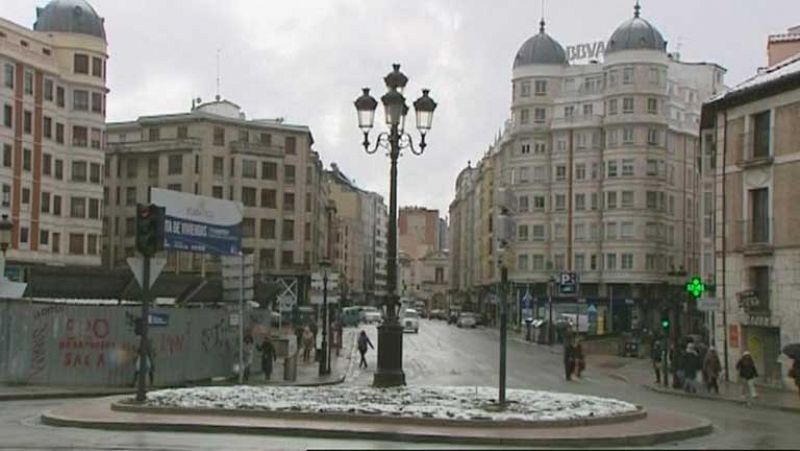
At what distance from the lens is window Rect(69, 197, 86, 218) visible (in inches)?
3049

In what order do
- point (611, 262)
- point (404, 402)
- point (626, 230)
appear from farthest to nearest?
point (611, 262), point (626, 230), point (404, 402)

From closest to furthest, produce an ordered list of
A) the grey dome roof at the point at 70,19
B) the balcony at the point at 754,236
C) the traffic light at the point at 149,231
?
the traffic light at the point at 149,231 → the balcony at the point at 754,236 → the grey dome roof at the point at 70,19

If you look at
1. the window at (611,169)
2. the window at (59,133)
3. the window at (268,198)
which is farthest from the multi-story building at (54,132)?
the window at (611,169)

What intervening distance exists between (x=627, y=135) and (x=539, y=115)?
968cm

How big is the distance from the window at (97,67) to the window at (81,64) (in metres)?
0.56

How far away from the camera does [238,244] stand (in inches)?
1618

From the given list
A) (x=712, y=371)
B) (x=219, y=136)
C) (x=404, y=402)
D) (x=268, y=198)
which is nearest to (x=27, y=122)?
(x=219, y=136)

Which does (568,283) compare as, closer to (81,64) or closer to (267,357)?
(81,64)

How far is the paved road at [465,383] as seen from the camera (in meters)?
18.8

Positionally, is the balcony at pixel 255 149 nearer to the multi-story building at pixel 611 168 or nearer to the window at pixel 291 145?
the window at pixel 291 145

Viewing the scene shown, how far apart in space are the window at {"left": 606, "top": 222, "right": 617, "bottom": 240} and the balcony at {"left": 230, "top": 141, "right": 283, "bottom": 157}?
29.2m

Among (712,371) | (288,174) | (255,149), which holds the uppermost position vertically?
(255,149)

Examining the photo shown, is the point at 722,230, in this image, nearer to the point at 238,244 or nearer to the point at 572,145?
the point at 238,244

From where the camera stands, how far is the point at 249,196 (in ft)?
337
